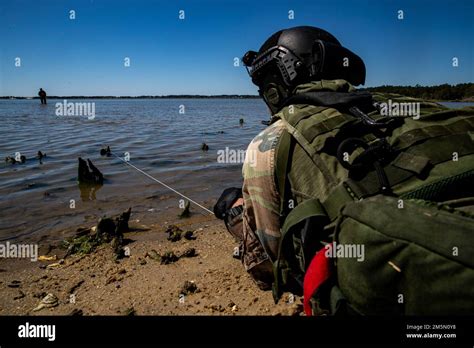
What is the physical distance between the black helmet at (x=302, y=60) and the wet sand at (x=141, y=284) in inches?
76.4

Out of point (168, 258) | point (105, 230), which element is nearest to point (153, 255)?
point (168, 258)

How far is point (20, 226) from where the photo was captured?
5.88 m

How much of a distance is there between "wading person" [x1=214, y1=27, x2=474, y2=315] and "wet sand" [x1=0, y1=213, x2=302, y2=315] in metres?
1.15

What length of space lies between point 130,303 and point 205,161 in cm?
789

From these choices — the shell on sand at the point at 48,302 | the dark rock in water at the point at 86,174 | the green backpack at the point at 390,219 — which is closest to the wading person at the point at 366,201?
the green backpack at the point at 390,219

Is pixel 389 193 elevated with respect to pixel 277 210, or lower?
elevated

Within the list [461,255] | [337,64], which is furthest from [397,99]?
[461,255]

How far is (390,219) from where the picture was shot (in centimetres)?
141

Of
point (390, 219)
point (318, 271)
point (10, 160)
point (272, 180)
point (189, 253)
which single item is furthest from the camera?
point (10, 160)

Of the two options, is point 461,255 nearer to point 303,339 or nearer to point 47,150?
point 303,339

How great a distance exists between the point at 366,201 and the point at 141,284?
299cm

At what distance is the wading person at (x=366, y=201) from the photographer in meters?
1.32

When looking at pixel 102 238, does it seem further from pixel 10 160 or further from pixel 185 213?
pixel 10 160

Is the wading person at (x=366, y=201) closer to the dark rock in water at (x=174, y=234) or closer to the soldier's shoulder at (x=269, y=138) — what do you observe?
the soldier's shoulder at (x=269, y=138)
